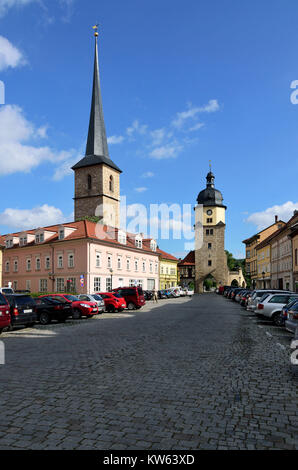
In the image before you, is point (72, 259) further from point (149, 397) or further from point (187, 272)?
point (187, 272)

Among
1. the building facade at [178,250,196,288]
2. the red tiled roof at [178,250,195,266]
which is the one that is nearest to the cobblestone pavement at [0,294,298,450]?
the building facade at [178,250,196,288]

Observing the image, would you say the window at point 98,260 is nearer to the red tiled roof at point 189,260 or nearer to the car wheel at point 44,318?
the car wheel at point 44,318

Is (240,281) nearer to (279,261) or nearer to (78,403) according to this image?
(279,261)

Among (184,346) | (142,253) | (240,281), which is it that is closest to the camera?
(184,346)

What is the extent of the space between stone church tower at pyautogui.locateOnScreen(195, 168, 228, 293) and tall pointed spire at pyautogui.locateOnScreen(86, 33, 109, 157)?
110 ft

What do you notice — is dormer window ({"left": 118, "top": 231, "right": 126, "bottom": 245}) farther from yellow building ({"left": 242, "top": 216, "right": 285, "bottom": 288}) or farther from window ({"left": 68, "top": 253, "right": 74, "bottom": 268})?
yellow building ({"left": 242, "top": 216, "right": 285, "bottom": 288})

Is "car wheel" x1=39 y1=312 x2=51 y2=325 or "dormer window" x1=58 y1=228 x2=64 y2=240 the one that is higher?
"dormer window" x1=58 y1=228 x2=64 y2=240

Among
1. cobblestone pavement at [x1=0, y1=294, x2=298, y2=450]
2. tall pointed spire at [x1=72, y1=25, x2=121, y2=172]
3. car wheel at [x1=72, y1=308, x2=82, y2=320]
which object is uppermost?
tall pointed spire at [x1=72, y1=25, x2=121, y2=172]

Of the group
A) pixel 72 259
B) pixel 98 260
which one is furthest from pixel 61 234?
pixel 98 260

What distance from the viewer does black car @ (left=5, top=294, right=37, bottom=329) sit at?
16.7 metres

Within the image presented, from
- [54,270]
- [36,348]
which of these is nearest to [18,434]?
[36,348]

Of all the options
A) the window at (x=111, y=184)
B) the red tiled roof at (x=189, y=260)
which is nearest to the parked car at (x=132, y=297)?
the window at (x=111, y=184)

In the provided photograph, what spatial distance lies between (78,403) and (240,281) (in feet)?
328
